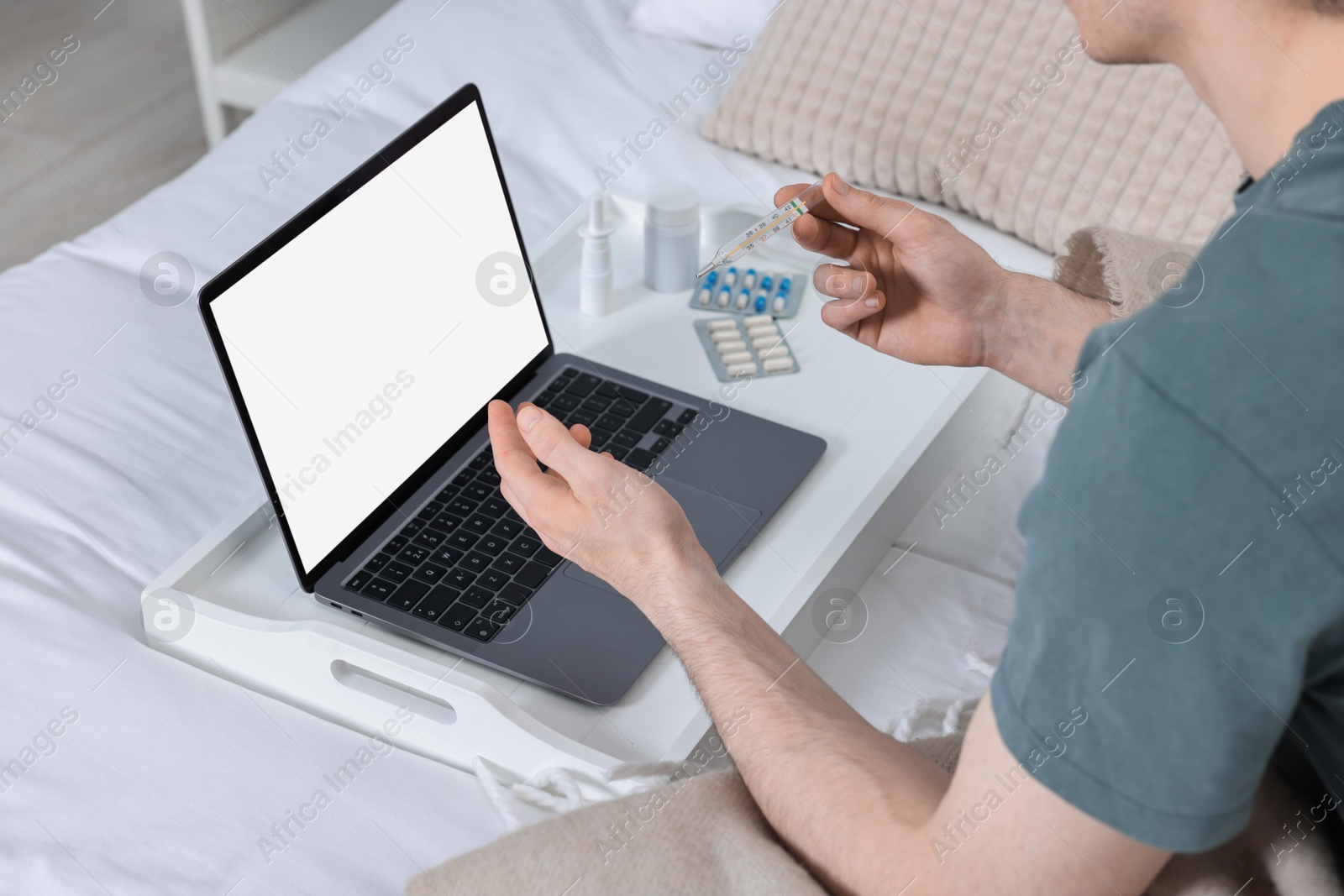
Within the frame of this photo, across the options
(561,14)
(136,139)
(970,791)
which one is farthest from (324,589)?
(136,139)

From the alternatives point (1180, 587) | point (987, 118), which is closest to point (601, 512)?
point (1180, 587)

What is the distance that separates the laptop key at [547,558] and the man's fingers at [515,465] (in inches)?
4.6

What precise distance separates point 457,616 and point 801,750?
29 centimetres

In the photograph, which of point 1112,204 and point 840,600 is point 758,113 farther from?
point 840,600

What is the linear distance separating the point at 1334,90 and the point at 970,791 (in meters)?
0.38

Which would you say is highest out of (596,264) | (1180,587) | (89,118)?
(1180,587)

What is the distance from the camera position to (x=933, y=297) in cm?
98

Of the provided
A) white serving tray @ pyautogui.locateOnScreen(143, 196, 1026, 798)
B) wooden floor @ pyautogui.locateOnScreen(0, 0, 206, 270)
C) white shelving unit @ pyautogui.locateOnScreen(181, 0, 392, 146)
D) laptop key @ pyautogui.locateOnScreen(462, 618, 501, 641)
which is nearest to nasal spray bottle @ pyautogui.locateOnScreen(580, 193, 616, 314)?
white serving tray @ pyautogui.locateOnScreen(143, 196, 1026, 798)

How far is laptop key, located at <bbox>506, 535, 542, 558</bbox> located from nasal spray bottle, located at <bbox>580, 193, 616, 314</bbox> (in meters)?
0.34

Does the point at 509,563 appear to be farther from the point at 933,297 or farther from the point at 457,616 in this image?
the point at 933,297

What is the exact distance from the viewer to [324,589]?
90 centimetres

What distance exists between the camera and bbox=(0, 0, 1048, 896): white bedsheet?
2.64ft

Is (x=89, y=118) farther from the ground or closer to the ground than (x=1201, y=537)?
closer to the ground

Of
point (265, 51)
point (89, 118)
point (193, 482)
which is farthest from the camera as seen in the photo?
point (89, 118)
